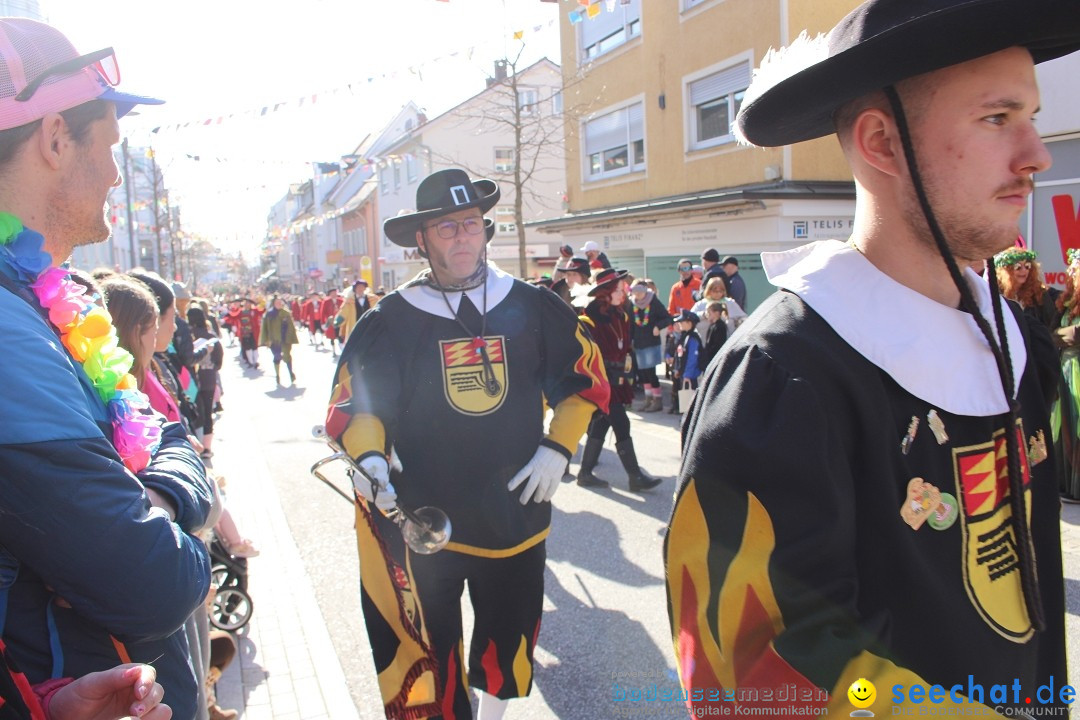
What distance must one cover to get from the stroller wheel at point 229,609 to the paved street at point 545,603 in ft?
0.43

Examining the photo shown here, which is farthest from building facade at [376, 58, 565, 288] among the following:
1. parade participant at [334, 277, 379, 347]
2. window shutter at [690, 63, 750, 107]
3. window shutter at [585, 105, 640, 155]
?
parade participant at [334, 277, 379, 347]

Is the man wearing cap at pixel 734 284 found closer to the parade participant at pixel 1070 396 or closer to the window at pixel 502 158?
the parade participant at pixel 1070 396

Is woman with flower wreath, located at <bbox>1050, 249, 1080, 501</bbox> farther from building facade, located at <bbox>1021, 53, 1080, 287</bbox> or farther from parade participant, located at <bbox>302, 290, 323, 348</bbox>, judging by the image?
parade participant, located at <bbox>302, 290, 323, 348</bbox>

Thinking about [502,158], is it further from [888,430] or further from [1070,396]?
[888,430]

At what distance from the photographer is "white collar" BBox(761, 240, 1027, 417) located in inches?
47.6

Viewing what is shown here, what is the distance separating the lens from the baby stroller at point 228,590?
389cm

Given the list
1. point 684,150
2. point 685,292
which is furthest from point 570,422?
point 684,150

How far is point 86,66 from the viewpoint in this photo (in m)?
1.45

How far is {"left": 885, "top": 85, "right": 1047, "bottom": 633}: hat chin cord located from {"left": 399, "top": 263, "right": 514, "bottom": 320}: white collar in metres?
1.84

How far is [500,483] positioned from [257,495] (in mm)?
4942

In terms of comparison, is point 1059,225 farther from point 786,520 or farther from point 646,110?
point 786,520

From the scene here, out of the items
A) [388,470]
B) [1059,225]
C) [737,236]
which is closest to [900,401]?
[388,470]

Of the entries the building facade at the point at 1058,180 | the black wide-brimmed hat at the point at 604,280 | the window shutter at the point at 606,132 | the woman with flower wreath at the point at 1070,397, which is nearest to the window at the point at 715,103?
the window shutter at the point at 606,132

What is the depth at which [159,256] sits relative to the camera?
24.3 metres
